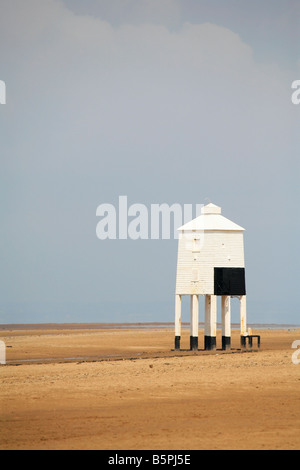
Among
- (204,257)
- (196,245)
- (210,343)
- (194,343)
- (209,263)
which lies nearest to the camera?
(209,263)

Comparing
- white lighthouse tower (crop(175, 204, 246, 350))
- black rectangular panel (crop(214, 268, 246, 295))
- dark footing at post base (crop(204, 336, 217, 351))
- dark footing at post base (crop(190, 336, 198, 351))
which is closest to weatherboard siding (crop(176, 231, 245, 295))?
white lighthouse tower (crop(175, 204, 246, 350))

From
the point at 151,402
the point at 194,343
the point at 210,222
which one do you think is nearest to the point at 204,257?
the point at 210,222

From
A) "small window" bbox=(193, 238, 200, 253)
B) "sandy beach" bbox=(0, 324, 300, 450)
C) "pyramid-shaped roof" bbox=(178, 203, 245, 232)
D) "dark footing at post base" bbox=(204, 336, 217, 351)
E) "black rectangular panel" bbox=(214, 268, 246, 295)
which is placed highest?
"pyramid-shaped roof" bbox=(178, 203, 245, 232)

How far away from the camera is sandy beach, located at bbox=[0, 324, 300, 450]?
19.2 m

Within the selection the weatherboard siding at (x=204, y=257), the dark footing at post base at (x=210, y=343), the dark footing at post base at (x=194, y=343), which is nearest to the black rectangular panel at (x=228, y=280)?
the weatherboard siding at (x=204, y=257)

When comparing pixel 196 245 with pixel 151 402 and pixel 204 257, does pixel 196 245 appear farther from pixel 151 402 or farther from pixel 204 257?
pixel 151 402

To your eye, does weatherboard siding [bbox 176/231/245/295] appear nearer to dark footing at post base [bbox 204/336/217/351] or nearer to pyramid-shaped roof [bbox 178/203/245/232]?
pyramid-shaped roof [bbox 178/203/245/232]

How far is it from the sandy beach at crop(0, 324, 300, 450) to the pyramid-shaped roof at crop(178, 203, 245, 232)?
651 centimetres

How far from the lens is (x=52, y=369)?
3350 cm

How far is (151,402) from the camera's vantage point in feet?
80.7

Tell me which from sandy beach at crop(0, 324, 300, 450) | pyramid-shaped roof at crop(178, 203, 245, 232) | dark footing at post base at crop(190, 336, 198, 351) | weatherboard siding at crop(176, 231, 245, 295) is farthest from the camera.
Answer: dark footing at post base at crop(190, 336, 198, 351)

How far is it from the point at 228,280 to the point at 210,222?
2851 millimetres
